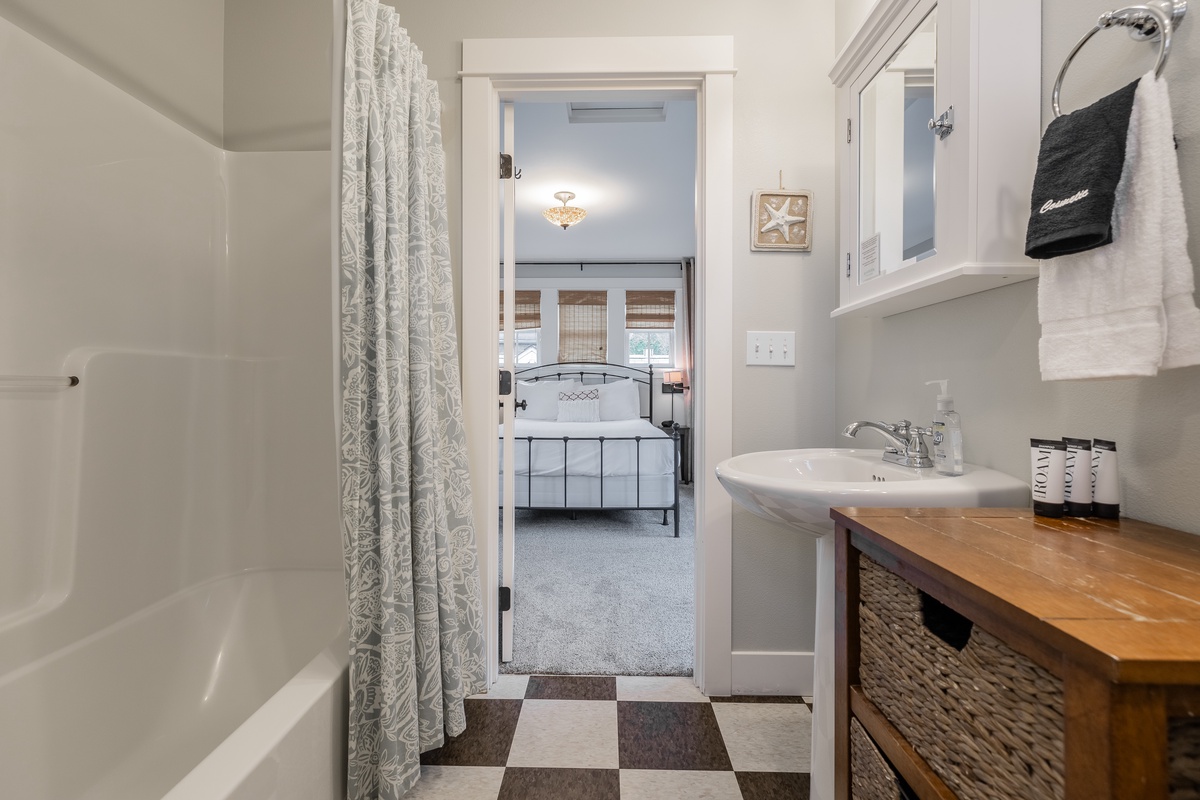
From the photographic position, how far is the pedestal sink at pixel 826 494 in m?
0.94

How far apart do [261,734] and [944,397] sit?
1.43 metres

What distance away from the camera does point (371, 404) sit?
120 centimetres

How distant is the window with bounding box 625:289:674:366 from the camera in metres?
6.20

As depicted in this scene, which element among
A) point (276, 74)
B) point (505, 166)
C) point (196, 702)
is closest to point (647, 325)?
point (505, 166)

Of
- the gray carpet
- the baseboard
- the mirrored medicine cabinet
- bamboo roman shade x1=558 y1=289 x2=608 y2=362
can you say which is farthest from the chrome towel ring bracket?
bamboo roman shade x1=558 y1=289 x2=608 y2=362

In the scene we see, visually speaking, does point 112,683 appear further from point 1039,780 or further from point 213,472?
point 1039,780

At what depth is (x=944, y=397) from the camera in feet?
3.76

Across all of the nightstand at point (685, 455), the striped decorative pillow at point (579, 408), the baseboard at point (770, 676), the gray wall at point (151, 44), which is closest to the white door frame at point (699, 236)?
the baseboard at point (770, 676)

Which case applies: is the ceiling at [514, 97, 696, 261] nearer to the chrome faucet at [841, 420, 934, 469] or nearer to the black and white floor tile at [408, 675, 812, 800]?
the chrome faucet at [841, 420, 934, 469]

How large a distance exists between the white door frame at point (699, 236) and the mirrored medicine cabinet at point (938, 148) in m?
0.38

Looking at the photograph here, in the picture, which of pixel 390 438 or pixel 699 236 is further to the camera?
pixel 699 236

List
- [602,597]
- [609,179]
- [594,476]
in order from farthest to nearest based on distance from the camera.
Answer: [609,179], [594,476], [602,597]

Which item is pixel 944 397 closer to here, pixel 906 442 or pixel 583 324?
pixel 906 442

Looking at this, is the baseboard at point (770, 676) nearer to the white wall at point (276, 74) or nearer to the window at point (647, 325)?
the white wall at point (276, 74)
